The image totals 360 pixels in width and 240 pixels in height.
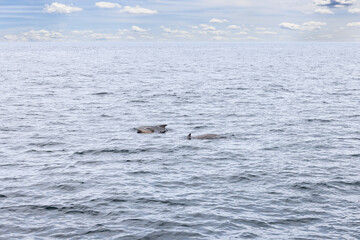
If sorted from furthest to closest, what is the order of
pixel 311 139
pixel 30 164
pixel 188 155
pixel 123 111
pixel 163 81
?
pixel 163 81
pixel 123 111
pixel 311 139
pixel 188 155
pixel 30 164

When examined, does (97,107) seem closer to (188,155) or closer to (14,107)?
(14,107)

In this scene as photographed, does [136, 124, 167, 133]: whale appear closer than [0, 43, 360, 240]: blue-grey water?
No

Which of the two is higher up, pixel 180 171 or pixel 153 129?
pixel 153 129

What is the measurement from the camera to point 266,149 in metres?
26.3

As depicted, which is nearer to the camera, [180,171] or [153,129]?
[180,171]

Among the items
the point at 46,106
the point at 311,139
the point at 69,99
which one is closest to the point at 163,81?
the point at 69,99

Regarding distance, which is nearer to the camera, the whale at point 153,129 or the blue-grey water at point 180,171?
the blue-grey water at point 180,171

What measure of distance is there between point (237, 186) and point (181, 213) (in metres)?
3.89

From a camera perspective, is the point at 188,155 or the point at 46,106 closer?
the point at 188,155

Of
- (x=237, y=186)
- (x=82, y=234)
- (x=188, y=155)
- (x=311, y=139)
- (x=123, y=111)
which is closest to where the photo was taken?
(x=82, y=234)

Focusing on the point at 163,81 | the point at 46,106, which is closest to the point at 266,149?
the point at 46,106

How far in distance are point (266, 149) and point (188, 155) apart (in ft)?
15.1

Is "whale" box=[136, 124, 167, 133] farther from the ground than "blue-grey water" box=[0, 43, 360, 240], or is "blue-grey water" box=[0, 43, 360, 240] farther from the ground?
"whale" box=[136, 124, 167, 133]

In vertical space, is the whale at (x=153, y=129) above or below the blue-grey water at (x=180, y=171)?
above
